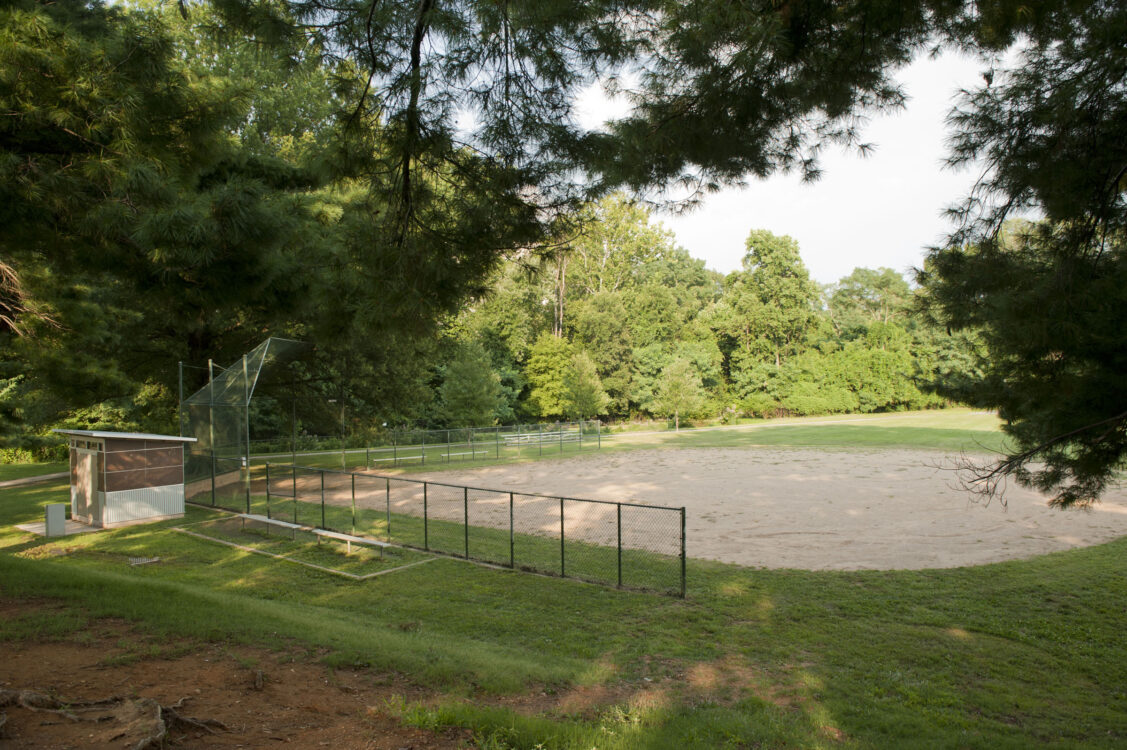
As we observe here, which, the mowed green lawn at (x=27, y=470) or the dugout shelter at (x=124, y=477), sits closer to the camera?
the dugout shelter at (x=124, y=477)

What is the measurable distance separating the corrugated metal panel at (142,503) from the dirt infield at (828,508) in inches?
354

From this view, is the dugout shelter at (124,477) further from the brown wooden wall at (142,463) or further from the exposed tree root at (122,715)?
the exposed tree root at (122,715)

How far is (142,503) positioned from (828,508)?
17893mm

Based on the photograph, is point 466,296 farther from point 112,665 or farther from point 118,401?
point 118,401

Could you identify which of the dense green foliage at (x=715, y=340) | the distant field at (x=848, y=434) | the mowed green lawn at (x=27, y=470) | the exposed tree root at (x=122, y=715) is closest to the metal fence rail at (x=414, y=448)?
the distant field at (x=848, y=434)

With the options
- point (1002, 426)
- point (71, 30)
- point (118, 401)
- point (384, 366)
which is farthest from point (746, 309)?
point (71, 30)

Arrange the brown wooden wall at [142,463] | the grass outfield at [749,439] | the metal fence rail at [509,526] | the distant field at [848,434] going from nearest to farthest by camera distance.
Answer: the metal fence rail at [509,526] → the brown wooden wall at [142,463] → the grass outfield at [749,439] → the distant field at [848,434]

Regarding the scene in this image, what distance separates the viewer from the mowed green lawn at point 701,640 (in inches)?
224

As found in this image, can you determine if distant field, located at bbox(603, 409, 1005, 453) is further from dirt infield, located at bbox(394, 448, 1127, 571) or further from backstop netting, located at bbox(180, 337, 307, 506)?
backstop netting, located at bbox(180, 337, 307, 506)

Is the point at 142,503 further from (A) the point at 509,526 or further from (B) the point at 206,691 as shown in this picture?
(B) the point at 206,691

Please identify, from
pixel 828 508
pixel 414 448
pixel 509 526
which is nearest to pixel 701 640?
pixel 509 526

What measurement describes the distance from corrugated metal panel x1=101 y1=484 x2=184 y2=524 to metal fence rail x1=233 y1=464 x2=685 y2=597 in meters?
1.49

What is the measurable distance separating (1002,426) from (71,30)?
37.3 ft

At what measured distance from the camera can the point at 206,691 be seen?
5102 mm
